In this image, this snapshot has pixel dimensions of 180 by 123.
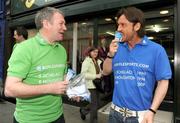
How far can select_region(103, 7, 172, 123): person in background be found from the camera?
2639 mm

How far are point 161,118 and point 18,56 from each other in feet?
12.2

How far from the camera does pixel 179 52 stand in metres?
5.10

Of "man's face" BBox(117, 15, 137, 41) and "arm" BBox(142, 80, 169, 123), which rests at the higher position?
"man's face" BBox(117, 15, 137, 41)

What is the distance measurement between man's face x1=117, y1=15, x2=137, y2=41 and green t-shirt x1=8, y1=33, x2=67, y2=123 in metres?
0.65

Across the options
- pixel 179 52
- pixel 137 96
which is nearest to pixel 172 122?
pixel 179 52

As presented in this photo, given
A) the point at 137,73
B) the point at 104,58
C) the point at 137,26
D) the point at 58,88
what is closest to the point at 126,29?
the point at 137,26

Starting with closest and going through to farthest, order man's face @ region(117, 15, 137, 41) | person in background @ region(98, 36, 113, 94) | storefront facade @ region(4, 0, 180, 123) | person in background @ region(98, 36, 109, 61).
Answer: man's face @ region(117, 15, 137, 41) → storefront facade @ region(4, 0, 180, 123) → person in background @ region(98, 36, 113, 94) → person in background @ region(98, 36, 109, 61)

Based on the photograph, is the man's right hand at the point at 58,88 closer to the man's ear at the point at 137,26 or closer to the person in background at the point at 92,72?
the man's ear at the point at 137,26

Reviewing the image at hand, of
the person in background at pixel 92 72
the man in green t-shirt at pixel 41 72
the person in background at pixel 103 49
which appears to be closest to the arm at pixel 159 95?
the man in green t-shirt at pixel 41 72

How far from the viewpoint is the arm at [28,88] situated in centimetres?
245

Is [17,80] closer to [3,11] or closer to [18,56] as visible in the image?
[18,56]

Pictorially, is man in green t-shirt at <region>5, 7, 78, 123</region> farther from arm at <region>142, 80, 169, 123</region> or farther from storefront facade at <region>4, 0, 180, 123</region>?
storefront facade at <region>4, 0, 180, 123</region>

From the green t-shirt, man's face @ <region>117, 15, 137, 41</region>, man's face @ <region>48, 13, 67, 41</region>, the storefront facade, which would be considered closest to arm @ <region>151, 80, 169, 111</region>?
man's face @ <region>117, 15, 137, 41</region>

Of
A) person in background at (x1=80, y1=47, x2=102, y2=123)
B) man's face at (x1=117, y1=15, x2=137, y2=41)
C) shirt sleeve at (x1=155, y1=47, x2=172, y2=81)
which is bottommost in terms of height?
person in background at (x1=80, y1=47, x2=102, y2=123)
